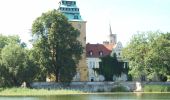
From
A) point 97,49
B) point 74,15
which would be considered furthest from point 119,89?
point 74,15

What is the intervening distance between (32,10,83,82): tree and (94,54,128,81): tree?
11.4 m

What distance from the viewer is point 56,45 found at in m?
71.9

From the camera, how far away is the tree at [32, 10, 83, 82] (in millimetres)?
70375

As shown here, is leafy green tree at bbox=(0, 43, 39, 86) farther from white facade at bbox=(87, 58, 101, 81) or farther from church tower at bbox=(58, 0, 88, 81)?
white facade at bbox=(87, 58, 101, 81)

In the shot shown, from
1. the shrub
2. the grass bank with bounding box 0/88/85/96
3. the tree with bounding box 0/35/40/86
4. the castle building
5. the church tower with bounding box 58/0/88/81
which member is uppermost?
the church tower with bounding box 58/0/88/81

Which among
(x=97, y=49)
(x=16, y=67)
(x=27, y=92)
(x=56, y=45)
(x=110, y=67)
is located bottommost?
(x=27, y=92)

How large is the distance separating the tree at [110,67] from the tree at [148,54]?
5408 mm

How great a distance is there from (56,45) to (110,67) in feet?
46.2

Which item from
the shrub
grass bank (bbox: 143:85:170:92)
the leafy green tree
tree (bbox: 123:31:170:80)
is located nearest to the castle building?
tree (bbox: 123:31:170:80)

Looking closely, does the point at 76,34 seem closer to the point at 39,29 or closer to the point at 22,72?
the point at 39,29

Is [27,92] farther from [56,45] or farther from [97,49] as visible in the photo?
[97,49]

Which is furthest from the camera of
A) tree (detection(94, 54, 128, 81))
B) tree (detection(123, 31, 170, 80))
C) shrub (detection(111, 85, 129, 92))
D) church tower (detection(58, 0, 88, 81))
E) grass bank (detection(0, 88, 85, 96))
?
church tower (detection(58, 0, 88, 81))

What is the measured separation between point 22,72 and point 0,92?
14.2 ft

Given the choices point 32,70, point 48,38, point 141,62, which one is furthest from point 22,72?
point 141,62
